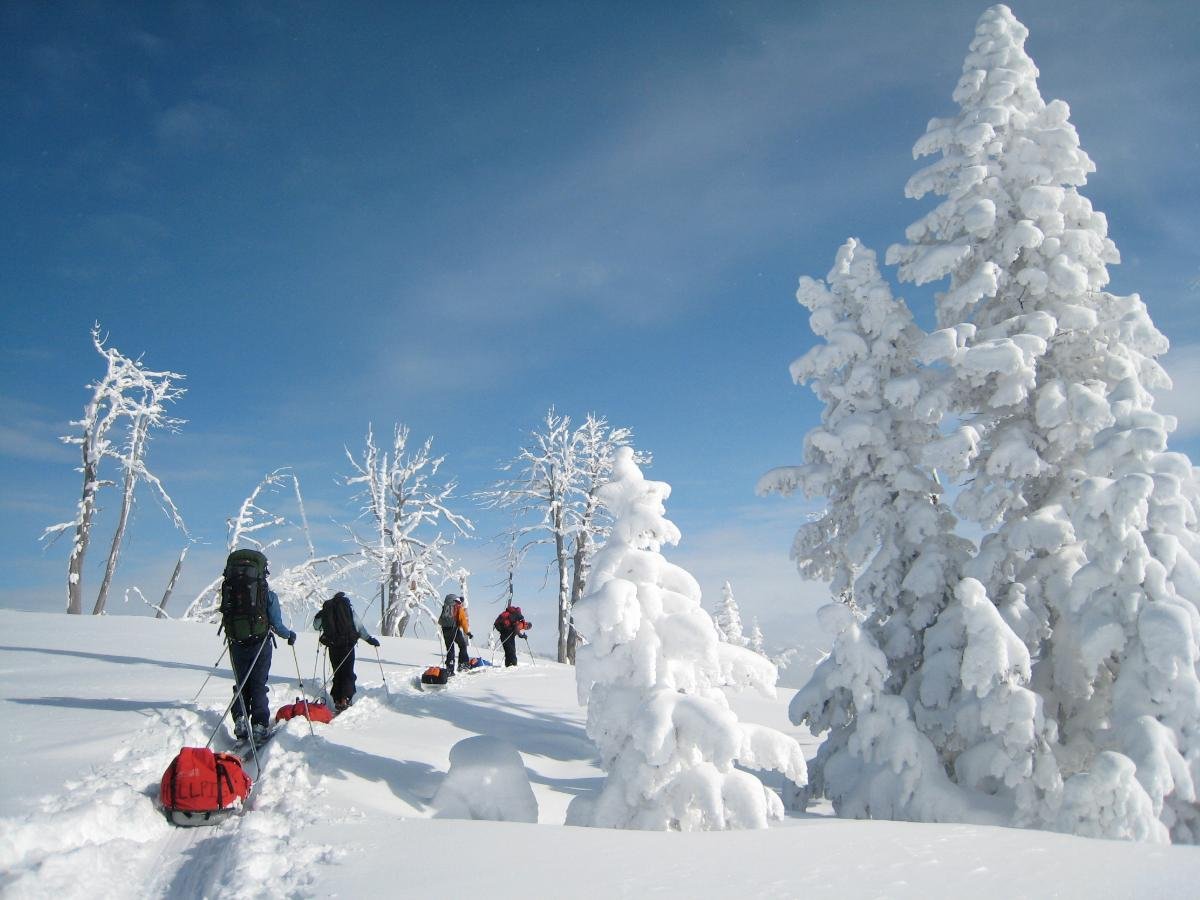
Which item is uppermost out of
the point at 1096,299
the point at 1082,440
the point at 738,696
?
the point at 1096,299

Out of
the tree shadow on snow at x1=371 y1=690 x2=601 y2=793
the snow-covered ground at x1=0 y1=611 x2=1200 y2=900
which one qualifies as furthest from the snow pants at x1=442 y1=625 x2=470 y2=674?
the snow-covered ground at x1=0 y1=611 x2=1200 y2=900

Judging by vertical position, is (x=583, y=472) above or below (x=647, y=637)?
above

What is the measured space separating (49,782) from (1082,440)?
47.8 feet

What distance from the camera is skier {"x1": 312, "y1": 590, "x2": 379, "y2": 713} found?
12.0m

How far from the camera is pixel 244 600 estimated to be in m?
9.59

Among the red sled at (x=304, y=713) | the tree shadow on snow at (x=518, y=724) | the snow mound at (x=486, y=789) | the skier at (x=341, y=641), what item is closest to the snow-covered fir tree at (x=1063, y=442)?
the snow mound at (x=486, y=789)

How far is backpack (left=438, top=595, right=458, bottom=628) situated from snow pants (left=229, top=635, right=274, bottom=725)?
9221 mm

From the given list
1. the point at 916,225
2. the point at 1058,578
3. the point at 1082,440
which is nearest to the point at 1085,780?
the point at 1058,578

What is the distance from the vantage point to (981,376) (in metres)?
12.2

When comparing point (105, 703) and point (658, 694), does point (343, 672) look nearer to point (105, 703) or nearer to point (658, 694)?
point (105, 703)

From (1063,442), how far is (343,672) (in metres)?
12.8

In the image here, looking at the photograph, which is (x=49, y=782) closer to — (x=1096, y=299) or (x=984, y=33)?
(x=1096, y=299)

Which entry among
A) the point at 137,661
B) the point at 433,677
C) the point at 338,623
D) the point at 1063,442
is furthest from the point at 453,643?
the point at 1063,442

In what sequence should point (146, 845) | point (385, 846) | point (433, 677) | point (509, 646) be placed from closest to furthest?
point (385, 846), point (146, 845), point (433, 677), point (509, 646)
